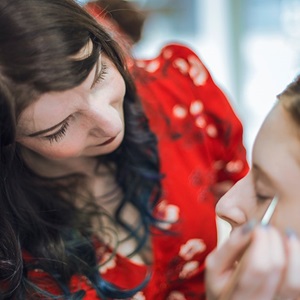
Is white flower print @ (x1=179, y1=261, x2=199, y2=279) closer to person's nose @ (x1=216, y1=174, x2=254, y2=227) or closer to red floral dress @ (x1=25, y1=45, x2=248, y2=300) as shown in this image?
red floral dress @ (x1=25, y1=45, x2=248, y2=300)

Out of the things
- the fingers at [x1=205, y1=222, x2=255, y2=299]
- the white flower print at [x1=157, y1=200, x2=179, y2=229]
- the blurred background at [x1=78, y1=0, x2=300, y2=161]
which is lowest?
the blurred background at [x1=78, y1=0, x2=300, y2=161]

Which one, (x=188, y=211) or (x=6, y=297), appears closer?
(x=6, y=297)

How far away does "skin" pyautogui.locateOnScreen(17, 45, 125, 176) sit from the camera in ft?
2.20

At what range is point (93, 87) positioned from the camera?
713mm

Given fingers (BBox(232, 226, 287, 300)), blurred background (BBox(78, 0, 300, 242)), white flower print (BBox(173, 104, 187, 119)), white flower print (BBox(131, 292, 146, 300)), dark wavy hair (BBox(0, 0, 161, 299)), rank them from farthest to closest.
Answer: blurred background (BBox(78, 0, 300, 242)) → white flower print (BBox(173, 104, 187, 119)) → white flower print (BBox(131, 292, 146, 300)) → dark wavy hair (BBox(0, 0, 161, 299)) → fingers (BBox(232, 226, 287, 300))

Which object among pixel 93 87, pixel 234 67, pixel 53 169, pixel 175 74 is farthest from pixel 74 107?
pixel 234 67

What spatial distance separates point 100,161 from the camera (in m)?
0.92

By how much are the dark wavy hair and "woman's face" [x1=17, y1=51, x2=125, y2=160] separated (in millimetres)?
12

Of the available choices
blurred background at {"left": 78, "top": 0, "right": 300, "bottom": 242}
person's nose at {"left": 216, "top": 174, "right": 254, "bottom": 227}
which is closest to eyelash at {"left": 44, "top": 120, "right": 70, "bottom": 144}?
person's nose at {"left": 216, "top": 174, "right": 254, "bottom": 227}

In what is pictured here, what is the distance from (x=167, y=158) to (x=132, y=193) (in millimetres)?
80

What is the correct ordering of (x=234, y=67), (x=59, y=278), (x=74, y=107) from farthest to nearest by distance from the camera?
(x=234, y=67) → (x=59, y=278) → (x=74, y=107)

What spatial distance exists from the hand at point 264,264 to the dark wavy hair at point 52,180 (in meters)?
0.26

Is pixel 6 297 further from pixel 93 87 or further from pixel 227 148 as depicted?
pixel 227 148

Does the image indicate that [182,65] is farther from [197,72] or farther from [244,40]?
[244,40]
